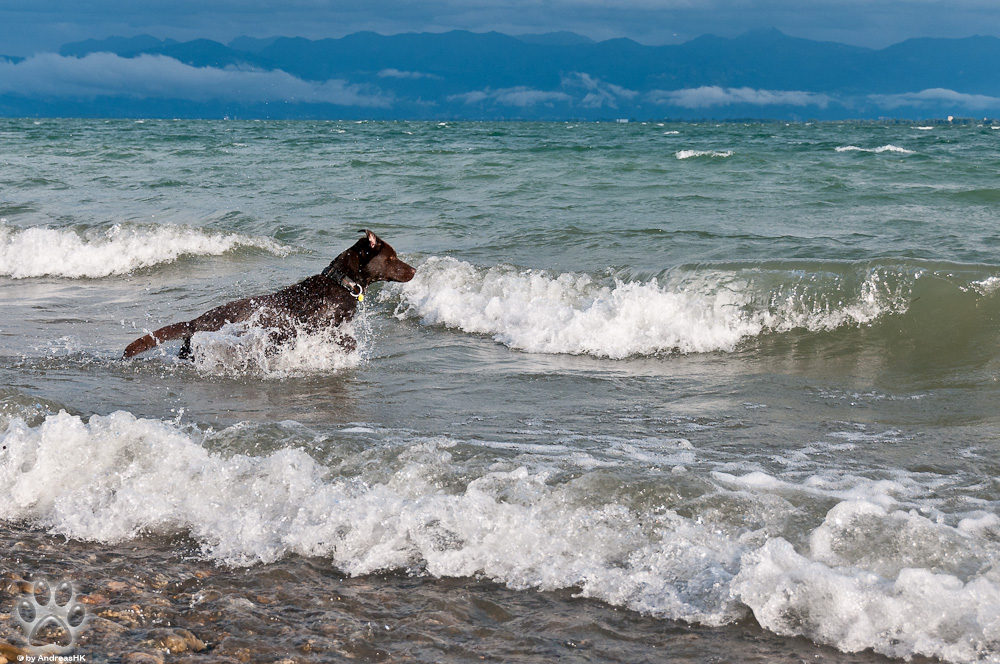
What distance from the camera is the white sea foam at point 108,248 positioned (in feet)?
42.1

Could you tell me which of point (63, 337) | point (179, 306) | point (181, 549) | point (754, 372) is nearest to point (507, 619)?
point (181, 549)

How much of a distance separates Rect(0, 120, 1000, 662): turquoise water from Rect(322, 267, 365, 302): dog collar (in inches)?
21.7

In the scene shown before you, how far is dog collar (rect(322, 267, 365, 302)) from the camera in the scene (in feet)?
26.2

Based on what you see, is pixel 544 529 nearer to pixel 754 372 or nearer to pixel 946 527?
pixel 946 527

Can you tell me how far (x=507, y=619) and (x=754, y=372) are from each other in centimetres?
441

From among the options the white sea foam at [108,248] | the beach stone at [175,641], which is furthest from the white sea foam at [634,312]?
the beach stone at [175,641]

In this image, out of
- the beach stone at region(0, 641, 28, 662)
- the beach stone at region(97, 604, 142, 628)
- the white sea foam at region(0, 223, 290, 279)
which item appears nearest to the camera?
the beach stone at region(0, 641, 28, 662)

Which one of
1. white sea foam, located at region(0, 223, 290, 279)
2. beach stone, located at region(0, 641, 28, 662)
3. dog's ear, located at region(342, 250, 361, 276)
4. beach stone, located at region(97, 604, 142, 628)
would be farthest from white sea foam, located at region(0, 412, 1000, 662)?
white sea foam, located at region(0, 223, 290, 279)

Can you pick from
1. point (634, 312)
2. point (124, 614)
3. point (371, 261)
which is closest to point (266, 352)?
point (371, 261)

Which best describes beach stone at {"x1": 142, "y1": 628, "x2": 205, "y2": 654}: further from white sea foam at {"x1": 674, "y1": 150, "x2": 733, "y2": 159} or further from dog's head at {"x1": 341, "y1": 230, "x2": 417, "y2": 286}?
white sea foam at {"x1": 674, "y1": 150, "x2": 733, "y2": 159}

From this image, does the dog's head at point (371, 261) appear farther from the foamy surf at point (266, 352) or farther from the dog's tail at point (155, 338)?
the dog's tail at point (155, 338)

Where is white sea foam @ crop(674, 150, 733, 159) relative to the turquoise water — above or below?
above

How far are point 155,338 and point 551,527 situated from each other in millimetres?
4598

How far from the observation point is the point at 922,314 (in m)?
8.51
